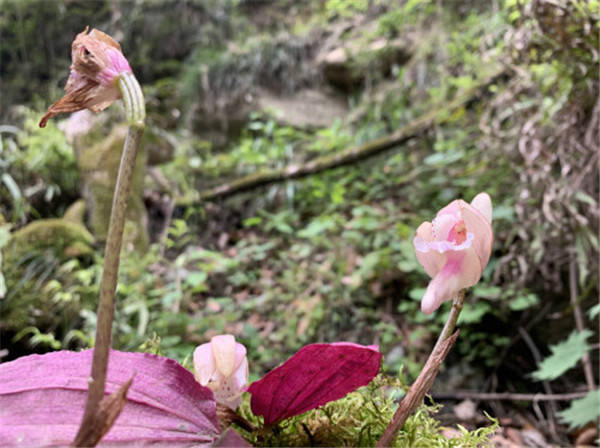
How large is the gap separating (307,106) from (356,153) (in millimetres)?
1977

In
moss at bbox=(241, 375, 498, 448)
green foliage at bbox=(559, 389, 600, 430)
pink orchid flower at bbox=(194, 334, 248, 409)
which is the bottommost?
green foliage at bbox=(559, 389, 600, 430)

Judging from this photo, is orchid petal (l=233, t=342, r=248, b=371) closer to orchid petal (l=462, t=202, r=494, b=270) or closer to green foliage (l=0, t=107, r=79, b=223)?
orchid petal (l=462, t=202, r=494, b=270)

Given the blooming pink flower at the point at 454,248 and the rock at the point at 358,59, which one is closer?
the blooming pink flower at the point at 454,248

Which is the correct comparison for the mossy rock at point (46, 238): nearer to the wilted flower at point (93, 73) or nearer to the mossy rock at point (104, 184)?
the mossy rock at point (104, 184)

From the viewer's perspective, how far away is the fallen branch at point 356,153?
208cm

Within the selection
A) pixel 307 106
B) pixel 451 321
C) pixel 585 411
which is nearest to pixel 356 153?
pixel 585 411

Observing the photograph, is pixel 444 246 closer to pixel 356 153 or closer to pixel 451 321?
pixel 451 321

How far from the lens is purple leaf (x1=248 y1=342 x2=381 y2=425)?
1.04 feet

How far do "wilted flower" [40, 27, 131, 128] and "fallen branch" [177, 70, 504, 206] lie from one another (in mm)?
1946

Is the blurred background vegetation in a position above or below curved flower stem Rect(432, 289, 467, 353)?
below

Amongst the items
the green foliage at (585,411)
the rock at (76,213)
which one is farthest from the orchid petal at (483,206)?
the rock at (76,213)

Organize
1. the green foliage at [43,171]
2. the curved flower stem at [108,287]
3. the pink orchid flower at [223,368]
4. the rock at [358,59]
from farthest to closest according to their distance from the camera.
A: the rock at [358,59] < the green foliage at [43,171] < the pink orchid flower at [223,368] < the curved flower stem at [108,287]

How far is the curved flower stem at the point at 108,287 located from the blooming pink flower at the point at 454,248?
22 centimetres

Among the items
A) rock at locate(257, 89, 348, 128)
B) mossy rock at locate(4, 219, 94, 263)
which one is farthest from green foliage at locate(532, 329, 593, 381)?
rock at locate(257, 89, 348, 128)
